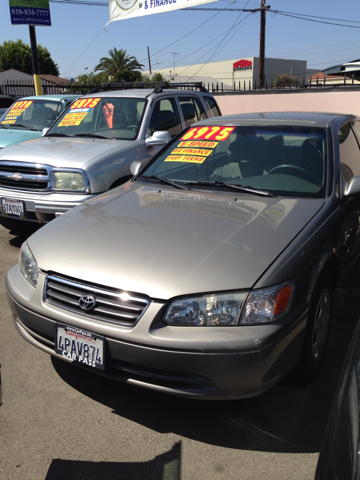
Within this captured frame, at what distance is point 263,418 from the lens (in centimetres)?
251

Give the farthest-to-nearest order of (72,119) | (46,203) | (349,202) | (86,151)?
(72,119) < (86,151) < (46,203) < (349,202)

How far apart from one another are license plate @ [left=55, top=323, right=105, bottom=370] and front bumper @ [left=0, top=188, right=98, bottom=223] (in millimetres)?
2676

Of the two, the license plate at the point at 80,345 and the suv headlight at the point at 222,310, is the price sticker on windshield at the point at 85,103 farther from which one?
the suv headlight at the point at 222,310

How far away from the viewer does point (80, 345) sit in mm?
2328

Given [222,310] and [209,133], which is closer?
[222,310]

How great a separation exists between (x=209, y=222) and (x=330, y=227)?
81 cm

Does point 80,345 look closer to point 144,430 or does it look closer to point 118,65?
point 144,430

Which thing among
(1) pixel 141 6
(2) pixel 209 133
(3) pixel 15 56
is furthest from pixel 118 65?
(2) pixel 209 133

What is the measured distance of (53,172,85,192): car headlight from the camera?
16.2 feet

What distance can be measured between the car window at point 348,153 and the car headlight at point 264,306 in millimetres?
1605

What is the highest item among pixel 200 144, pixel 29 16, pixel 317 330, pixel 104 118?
pixel 29 16

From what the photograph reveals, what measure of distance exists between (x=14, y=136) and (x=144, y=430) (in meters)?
6.30

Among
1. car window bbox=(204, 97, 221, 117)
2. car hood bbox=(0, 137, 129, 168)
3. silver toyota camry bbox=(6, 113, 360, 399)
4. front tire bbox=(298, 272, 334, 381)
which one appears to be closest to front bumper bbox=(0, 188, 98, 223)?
car hood bbox=(0, 137, 129, 168)

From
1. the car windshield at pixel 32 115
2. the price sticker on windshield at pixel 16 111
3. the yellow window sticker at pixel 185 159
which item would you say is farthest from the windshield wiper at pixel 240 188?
the price sticker on windshield at pixel 16 111
